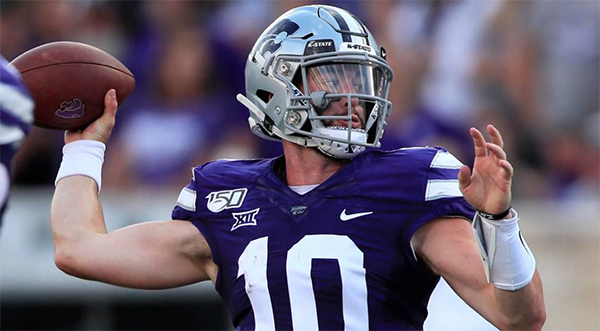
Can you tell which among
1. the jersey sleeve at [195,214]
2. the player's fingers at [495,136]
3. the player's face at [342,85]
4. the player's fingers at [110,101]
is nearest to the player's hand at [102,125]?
the player's fingers at [110,101]

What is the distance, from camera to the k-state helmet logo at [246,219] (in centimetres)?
320

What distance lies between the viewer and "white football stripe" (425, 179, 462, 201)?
3023mm

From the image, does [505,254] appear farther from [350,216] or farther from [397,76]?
[397,76]

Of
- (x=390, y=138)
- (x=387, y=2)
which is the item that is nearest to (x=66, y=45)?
(x=390, y=138)

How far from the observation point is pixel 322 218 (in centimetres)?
308

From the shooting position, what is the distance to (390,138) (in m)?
5.39

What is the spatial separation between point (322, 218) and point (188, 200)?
520 millimetres

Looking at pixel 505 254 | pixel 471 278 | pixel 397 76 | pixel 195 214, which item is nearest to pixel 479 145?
pixel 505 254

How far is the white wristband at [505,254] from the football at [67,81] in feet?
4.50

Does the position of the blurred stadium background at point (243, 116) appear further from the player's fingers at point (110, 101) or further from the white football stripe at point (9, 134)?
the white football stripe at point (9, 134)

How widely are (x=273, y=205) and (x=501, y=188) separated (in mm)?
778

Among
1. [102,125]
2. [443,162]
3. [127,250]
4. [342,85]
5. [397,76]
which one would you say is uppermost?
[342,85]

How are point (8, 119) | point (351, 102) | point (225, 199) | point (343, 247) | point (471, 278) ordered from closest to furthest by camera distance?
point (8, 119), point (471, 278), point (343, 247), point (351, 102), point (225, 199)

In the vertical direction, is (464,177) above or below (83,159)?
above
